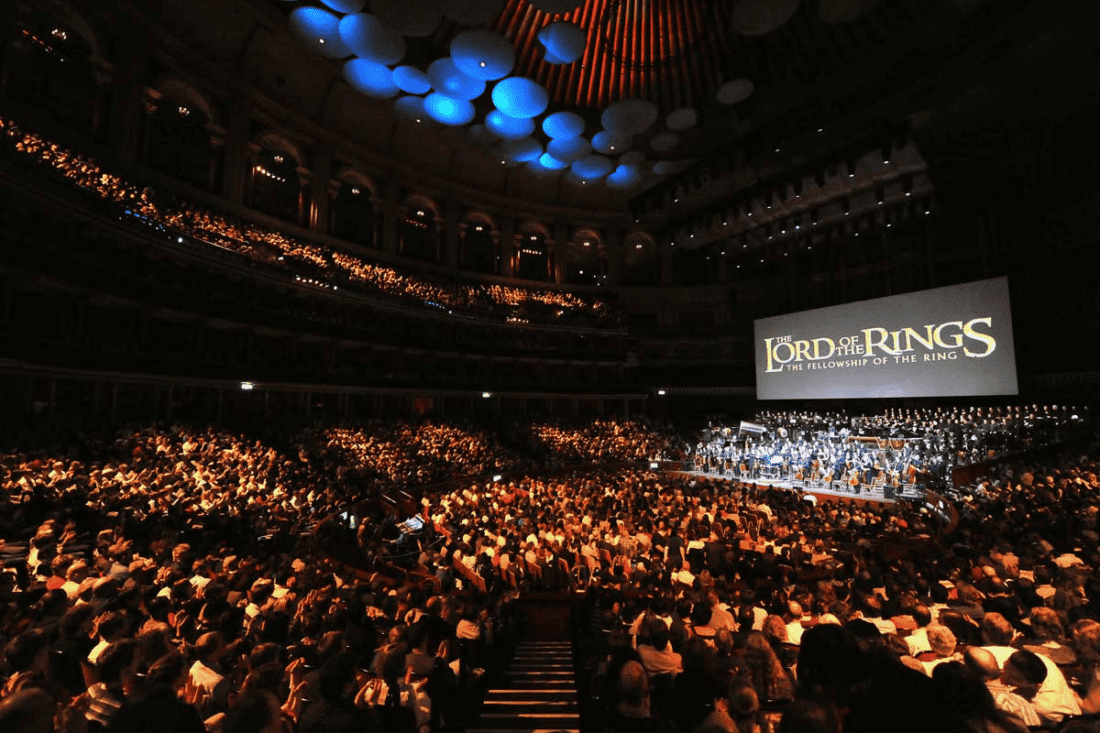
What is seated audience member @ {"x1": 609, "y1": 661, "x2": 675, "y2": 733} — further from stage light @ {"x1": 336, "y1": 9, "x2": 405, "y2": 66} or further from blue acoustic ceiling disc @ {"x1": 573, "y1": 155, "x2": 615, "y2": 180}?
blue acoustic ceiling disc @ {"x1": 573, "y1": 155, "x2": 615, "y2": 180}

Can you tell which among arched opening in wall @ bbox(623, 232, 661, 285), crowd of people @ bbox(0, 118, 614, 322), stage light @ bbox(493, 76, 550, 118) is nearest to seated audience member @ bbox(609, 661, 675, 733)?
stage light @ bbox(493, 76, 550, 118)

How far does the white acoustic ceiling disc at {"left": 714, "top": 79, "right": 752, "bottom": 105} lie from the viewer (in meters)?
20.7

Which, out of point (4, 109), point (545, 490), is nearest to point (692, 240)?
point (545, 490)

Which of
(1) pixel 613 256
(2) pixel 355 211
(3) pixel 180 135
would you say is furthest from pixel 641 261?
(3) pixel 180 135

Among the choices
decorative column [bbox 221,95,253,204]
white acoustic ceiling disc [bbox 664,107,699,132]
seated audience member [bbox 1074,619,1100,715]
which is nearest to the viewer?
seated audience member [bbox 1074,619,1100,715]

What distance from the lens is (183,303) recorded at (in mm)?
18484

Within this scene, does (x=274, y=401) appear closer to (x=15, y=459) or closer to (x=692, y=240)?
(x=15, y=459)

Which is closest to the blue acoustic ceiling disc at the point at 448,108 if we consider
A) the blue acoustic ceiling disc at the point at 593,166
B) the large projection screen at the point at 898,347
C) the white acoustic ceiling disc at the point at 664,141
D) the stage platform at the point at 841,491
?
the blue acoustic ceiling disc at the point at 593,166

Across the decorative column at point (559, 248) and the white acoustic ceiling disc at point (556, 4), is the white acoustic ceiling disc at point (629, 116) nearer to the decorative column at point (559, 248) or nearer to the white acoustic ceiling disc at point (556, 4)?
the white acoustic ceiling disc at point (556, 4)

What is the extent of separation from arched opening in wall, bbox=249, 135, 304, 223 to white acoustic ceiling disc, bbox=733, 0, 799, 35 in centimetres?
2261

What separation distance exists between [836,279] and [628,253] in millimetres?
15659

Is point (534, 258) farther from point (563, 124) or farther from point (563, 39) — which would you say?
point (563, 39)

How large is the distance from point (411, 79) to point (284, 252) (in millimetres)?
10828

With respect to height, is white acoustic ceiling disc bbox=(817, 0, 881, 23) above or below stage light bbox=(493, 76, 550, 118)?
above
